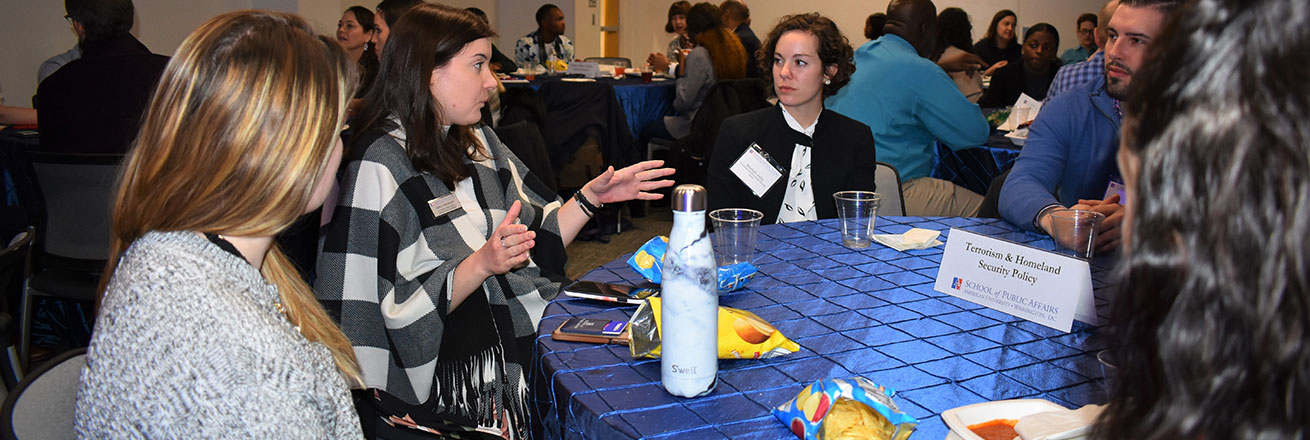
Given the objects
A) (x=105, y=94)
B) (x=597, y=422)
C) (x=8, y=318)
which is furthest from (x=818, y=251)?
(x=105, y=94)

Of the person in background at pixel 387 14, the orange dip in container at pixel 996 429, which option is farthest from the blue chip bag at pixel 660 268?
the person in background at pixel 387 14

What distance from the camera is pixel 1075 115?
246 centimetres

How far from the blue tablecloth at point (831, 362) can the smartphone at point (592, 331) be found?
0.01m

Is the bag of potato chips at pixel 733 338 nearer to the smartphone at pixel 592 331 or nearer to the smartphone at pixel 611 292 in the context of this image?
the smartphone at pixel 592 331

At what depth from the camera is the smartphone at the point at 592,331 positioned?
1225 mm

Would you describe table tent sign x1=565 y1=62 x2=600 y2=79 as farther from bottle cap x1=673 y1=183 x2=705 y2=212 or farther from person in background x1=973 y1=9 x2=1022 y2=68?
bottle cap x1=673 y1=183 x2=705 y2=212

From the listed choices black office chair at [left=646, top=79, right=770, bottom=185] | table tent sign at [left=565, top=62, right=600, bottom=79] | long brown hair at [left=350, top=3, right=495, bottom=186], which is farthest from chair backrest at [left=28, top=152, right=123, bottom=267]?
table tent sign at [left=565, top=62, right=600, bottom=79]

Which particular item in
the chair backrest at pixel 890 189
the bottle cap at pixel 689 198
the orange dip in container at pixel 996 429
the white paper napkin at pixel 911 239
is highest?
the bottle cap at pixel 689 198

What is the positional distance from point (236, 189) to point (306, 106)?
0.13 m

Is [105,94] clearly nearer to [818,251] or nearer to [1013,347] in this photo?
[818,251]

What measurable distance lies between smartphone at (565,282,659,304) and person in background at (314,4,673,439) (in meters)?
0.28

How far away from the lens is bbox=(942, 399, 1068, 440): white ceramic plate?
3.16ft

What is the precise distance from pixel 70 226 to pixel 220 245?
2063 mm

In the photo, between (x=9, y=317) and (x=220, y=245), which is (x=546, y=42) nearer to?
(x=9, y=317)
